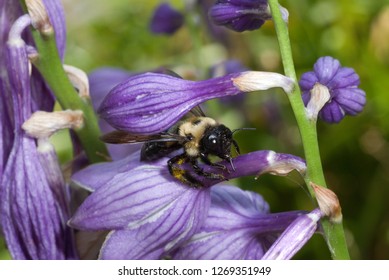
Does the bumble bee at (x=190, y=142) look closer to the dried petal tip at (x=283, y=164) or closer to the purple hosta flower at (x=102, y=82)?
the dried petal tip at (x=283, y=164)

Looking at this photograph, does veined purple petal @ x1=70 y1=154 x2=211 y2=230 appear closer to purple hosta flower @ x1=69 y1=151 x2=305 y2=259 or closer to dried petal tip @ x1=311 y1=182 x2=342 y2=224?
purple hosta flower @ x1=69 y1=151 x2=305 y2=259

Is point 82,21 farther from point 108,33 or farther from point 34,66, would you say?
point 34,66

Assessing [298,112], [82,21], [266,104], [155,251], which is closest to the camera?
[298,112]

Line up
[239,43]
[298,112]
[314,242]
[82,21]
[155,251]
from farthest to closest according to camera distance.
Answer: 1. [82,21]
2. [239,43]
3. [314,242]
4. [155,251]
5. [298,112]

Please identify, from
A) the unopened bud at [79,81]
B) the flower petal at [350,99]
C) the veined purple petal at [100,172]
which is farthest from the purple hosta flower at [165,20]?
the flower petal at [350,99]

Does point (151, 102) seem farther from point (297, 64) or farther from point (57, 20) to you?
point (297, 64)

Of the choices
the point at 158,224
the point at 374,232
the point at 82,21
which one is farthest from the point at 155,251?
the point at 82,21
